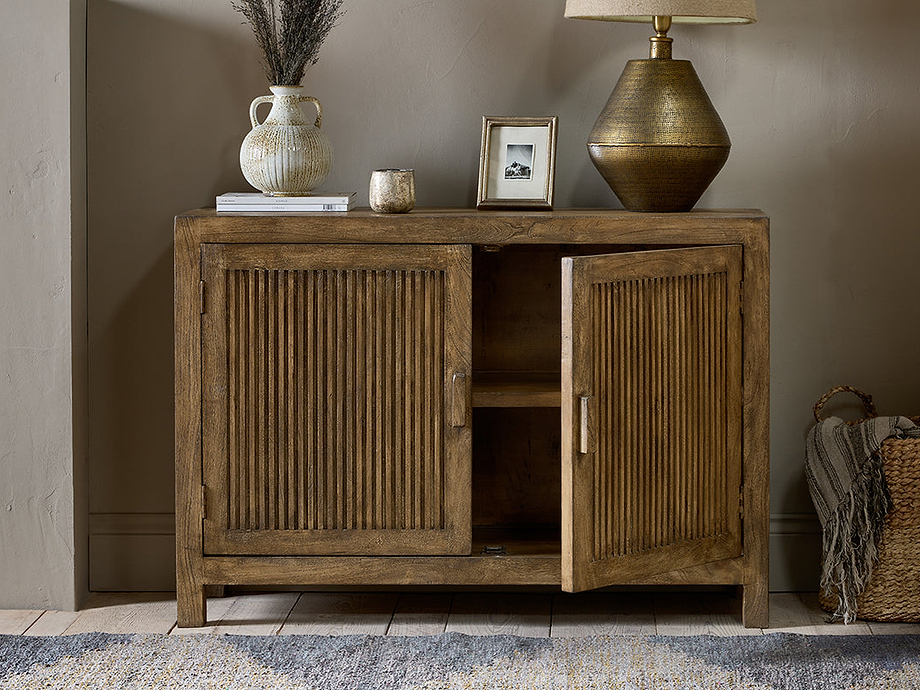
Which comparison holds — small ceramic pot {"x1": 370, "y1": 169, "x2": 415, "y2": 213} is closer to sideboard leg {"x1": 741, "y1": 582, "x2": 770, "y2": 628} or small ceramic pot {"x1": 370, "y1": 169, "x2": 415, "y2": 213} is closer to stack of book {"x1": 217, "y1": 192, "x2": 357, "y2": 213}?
stack of book {"x1": 217, "y1": 192, "x2": 357, "y2": 213}

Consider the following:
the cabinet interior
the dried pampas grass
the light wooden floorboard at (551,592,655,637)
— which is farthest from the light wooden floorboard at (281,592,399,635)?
the dried pampas grass

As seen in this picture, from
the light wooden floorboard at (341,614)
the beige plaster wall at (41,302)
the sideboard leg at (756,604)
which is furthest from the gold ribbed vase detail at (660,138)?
Result: the beige plaster wall at (41,302)

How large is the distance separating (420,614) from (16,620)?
0.86 m

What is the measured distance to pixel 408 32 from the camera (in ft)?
8.17

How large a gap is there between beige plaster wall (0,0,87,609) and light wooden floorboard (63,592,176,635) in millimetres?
71

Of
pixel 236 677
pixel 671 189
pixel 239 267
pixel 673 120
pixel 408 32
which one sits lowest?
pixel 236 677

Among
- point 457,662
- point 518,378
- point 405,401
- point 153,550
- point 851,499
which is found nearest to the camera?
point 457,662

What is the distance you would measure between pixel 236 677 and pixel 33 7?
143cm

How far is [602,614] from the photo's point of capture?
2.40 meters

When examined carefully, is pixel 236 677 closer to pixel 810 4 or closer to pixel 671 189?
pixel 671 189

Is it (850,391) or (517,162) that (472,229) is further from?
(850,391)

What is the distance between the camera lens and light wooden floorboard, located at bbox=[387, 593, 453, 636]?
2.31 meters

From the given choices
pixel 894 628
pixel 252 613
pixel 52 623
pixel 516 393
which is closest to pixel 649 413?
pixel 516 393

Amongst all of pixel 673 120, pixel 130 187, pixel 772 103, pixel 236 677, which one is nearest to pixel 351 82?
pixel 130 187
